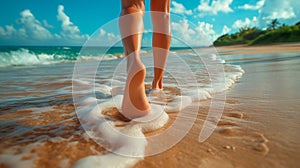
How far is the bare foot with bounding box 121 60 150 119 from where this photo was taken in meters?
0.91

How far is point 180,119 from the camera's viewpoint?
102 cm

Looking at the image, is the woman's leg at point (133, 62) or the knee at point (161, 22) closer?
the woman's leg at point (133, 62)

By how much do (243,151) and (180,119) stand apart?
0.39 metres

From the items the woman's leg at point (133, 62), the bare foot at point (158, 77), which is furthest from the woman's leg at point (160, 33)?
the woman's leg at point (133, 62)

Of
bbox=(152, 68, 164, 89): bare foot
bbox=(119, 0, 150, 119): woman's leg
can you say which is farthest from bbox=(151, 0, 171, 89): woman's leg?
bbox=(119, 0, 150, 119): woman's leg

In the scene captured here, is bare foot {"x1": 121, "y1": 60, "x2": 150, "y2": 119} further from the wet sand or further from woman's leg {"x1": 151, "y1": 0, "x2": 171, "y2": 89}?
woman's leg {"x1": 151, "y1": 0, "x2": 171, "y2": 89}

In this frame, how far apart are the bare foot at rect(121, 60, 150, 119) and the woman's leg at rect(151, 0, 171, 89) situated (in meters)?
0.68

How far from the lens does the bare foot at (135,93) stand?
91 cm

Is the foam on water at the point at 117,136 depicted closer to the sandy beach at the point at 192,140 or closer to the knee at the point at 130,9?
the sandy beach at the point at 192,140

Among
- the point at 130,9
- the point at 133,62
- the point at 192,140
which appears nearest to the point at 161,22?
the point at 130,9

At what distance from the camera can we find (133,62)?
0.93 m

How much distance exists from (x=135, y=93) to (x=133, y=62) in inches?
6.0

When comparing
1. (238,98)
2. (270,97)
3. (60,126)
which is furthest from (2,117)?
(270,97)

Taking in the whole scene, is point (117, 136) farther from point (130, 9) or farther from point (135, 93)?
point (130, 9)
